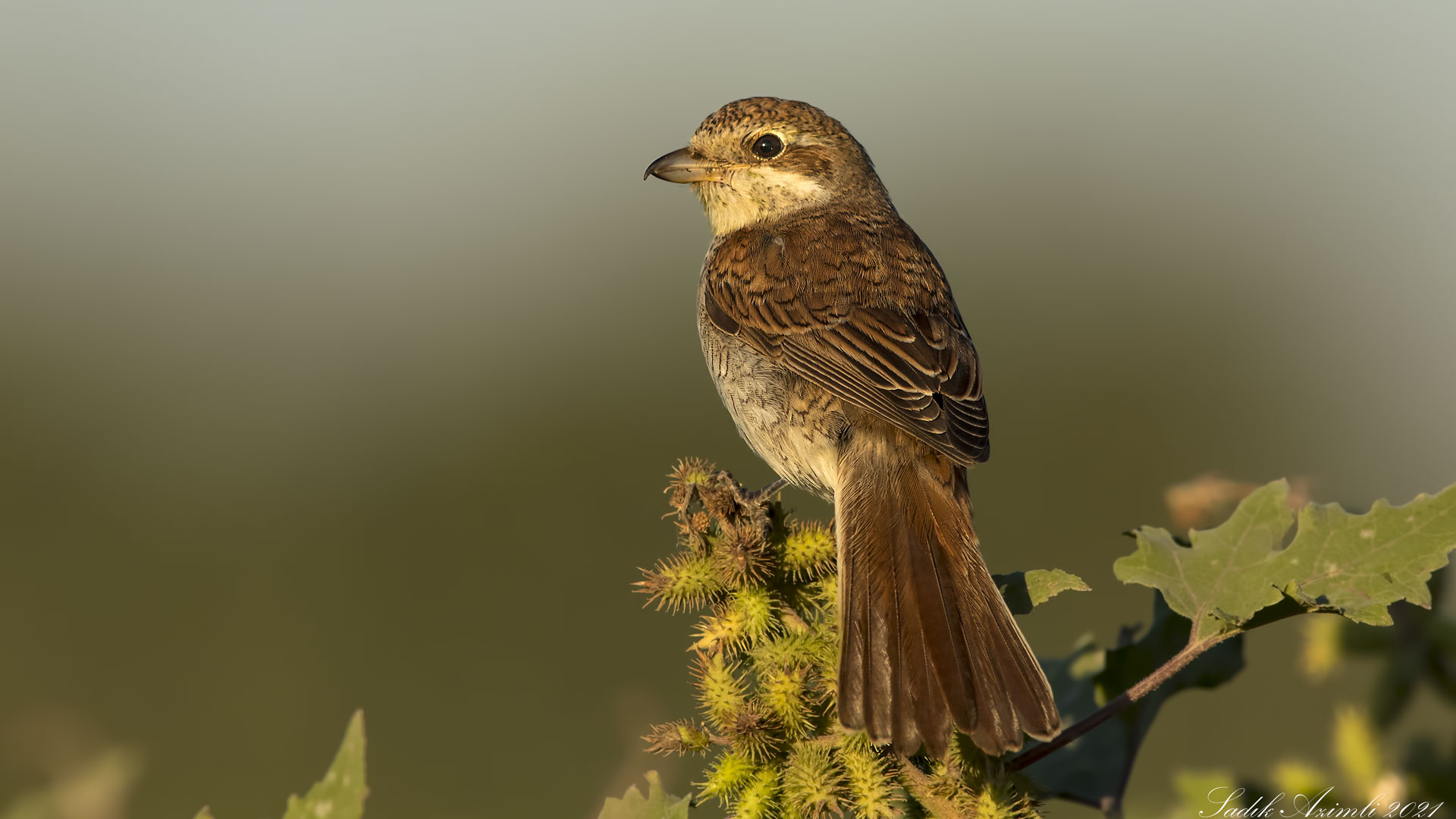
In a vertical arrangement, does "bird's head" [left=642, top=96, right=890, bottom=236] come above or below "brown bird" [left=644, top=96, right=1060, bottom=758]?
above

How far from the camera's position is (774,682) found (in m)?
2.14

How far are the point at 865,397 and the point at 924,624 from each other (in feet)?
3.11

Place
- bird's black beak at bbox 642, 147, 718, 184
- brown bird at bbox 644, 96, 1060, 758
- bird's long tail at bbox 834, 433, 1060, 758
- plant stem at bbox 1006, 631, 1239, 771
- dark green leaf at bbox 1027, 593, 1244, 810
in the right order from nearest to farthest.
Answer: plant stem at bbox 1006, 631, 1239, 771, bird's long tail at bbox 834, 433, 1060, 758, brown bird at bbox 644, 96, 1060, 758, dark green leaf at bbox 1027, 593, 1244, 810, bird's black beak at bbox 642, 147, 718, 184

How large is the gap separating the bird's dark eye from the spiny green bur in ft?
7.01

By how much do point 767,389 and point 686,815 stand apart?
209 cm

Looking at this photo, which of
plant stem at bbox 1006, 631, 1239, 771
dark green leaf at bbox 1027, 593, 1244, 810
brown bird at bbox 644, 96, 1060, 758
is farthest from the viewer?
dark green leaf at bbox 1027, 593, 1244, 810

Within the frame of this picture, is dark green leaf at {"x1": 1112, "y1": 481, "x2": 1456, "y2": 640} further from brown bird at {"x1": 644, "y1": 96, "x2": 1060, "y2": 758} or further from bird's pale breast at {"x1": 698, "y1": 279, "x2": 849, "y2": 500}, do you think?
bird's pale breast at {"x1": 698, "y1": 279, "x2": 849, "y2": 500}

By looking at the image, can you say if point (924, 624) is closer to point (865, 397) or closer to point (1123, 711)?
point (1123, 711)

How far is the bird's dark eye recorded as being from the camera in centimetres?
438

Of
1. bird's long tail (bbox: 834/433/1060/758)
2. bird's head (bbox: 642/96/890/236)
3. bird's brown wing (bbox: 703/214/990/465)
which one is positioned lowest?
bird's long tail (bbox: 834/433/1060/758)

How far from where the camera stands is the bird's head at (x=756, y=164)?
14.2 ft

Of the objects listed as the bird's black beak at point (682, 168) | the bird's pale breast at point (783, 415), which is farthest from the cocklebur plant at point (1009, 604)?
the bird's black beak at point (682, 168)

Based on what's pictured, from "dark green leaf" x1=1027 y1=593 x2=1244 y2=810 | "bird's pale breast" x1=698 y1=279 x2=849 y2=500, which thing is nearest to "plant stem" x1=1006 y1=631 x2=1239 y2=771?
"dark green leaf" x1=1027 y1=593 x2=1244 y2=810

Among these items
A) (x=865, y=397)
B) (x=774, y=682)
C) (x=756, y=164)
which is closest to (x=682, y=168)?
(x=756, y=164)
